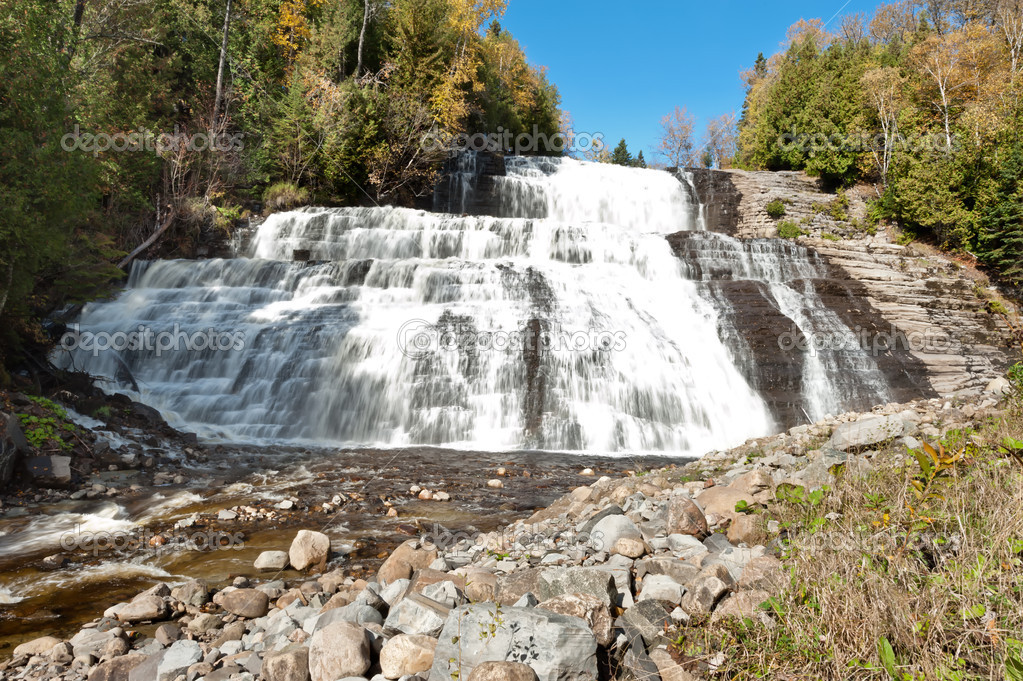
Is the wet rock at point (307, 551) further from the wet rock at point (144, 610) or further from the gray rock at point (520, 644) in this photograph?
the gray rock at point (520, 644)

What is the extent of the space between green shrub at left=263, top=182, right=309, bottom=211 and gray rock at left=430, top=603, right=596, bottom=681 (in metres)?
22.0

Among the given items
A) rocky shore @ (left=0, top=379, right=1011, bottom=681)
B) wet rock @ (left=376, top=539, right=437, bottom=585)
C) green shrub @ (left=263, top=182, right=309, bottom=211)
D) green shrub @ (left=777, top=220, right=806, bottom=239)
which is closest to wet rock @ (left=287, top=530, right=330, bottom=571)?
rocky shore @ (left=0, top=379, right=1011, bottom=681)

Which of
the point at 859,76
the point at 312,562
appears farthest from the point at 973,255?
the point at 312,562

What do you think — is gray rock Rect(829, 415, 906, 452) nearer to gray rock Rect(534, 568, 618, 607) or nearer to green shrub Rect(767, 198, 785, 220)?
gray rock Rect(534, 568, 618, 607)

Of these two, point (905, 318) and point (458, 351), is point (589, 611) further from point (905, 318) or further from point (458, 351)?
point (905, 318)

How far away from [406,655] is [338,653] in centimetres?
38

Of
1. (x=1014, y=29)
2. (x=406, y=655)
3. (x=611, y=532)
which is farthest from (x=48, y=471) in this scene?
(x=1014, y=29)

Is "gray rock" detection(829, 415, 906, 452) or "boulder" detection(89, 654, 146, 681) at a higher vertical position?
"gray rock" detection(829, 415, 906, 452)

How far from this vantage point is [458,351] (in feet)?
39.4

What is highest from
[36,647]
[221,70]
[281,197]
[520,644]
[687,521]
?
[221,70]

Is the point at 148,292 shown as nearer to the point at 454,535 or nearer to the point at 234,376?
the point at 234,376

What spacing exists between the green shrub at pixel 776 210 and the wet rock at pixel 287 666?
26967 mm

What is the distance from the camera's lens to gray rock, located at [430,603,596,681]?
2.26 meters

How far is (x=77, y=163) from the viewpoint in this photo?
27.7 ft
